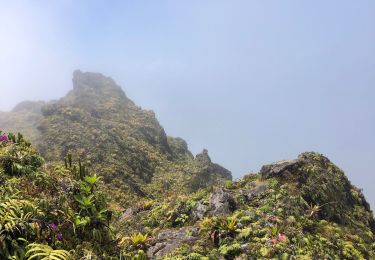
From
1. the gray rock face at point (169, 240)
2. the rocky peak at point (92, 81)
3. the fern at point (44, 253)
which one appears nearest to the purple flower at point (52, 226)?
the fern at point (44, 253)

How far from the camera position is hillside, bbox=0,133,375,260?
1157 cm

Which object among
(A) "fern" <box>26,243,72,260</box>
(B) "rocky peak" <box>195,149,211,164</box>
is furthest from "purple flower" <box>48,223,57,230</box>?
(B) "rocky peak" <box>195,149,211,164</box>

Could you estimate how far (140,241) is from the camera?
57.7 feet

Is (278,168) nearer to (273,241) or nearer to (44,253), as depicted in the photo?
(273,241)

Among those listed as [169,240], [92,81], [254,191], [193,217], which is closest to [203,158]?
[254,191]

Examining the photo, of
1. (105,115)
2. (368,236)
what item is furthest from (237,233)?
(105,115)

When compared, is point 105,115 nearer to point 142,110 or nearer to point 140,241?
point 142,110

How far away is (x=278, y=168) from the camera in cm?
2461

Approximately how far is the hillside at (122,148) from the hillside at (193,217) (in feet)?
52.2

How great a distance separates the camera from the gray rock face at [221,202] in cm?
2100

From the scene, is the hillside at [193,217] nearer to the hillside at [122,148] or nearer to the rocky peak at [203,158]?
the hillside at [122,148]

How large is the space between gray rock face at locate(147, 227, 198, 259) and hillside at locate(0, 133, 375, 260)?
0.16 ft

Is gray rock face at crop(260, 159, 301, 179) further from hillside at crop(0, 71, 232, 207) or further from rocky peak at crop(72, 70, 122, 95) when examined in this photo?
rocky peak at crop(72, 70, 122, 95)

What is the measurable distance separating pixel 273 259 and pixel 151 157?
38970 mm
